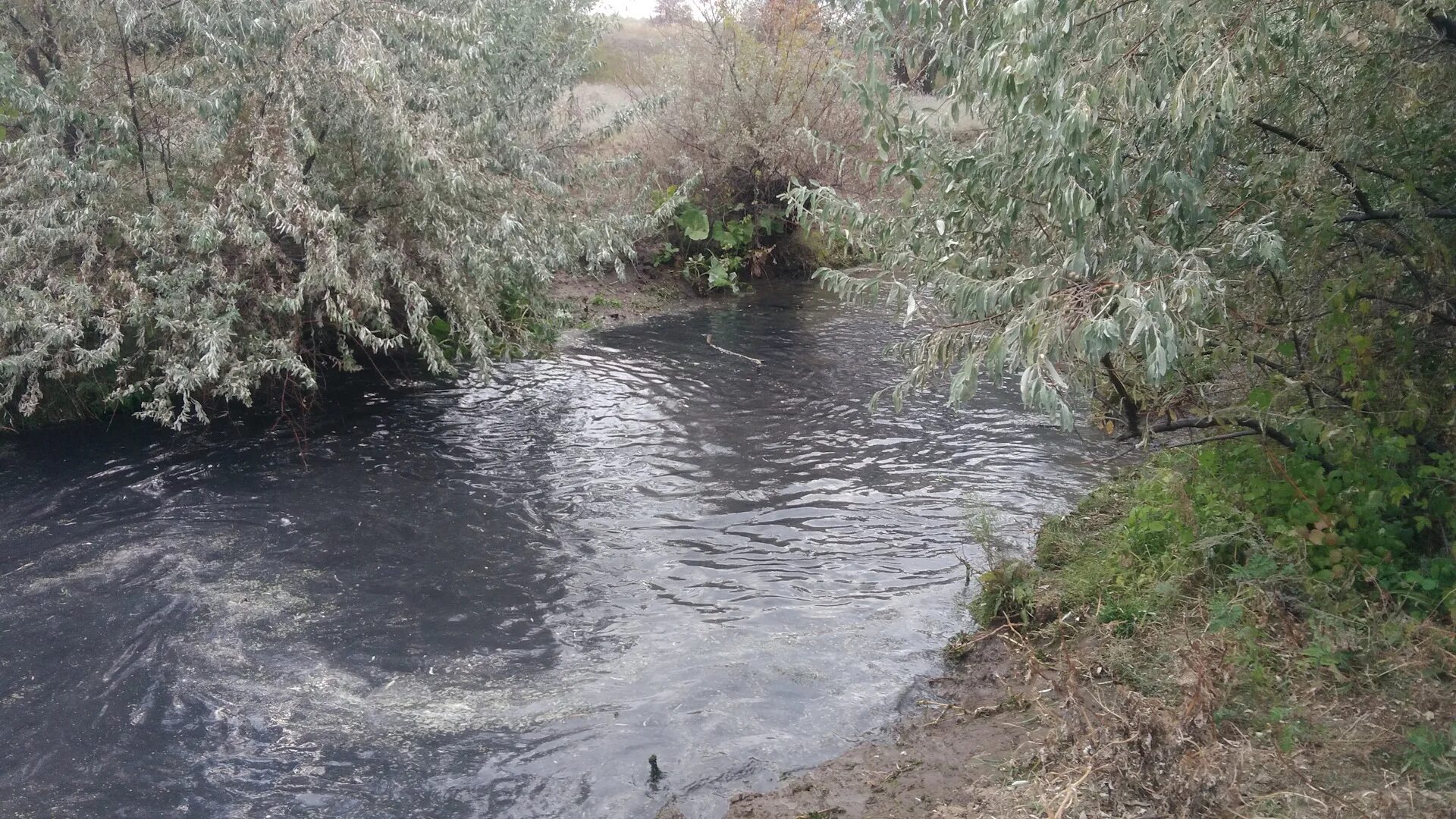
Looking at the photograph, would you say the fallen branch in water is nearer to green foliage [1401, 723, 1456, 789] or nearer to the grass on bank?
the grass on bank

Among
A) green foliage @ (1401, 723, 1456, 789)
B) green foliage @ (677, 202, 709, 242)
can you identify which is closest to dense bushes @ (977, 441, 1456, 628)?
green foliage @ (1401, 723, 1456, 789)

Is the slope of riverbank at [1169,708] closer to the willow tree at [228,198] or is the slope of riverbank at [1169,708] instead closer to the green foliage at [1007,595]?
the green foliage at [1007,595]

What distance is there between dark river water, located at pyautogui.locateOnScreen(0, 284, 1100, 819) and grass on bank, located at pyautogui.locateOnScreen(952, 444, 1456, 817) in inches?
41.0

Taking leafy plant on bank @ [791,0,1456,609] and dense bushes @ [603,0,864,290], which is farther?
dense bushes @ [603,0,864,290]

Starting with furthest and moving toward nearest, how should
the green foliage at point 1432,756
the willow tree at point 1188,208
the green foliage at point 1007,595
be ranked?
the green foliage at point 1007,595
the willow tree at point 1188,208
the green foliage at point 1432,756

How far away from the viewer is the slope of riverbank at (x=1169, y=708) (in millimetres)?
4484

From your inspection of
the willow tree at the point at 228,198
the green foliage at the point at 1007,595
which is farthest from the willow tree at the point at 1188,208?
the willow tree at the point at 228,198

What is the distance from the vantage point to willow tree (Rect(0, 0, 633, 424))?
10539 millimetres

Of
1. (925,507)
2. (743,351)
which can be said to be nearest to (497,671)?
(925,507)

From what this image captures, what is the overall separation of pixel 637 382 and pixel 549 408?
1.67 meters

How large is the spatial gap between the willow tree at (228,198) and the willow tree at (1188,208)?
6.16 meters

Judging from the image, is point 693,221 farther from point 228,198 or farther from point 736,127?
point 228,198

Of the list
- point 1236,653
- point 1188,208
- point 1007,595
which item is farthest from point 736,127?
point 1236,653

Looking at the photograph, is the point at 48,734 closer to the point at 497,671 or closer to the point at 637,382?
the point at 497,671
